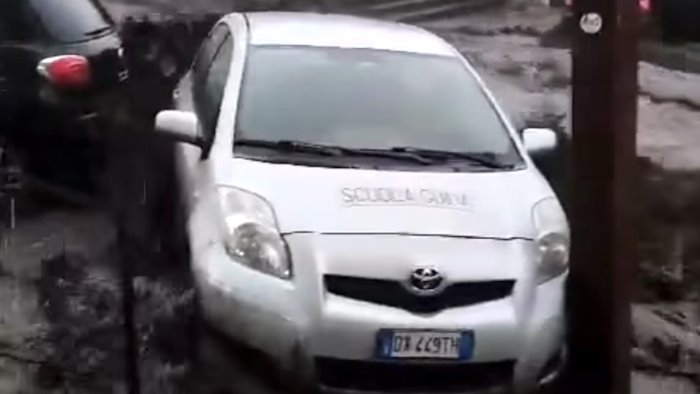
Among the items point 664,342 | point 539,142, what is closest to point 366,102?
point 539,142

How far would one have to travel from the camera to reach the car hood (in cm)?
579

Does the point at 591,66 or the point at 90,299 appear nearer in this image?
the point at 591,66

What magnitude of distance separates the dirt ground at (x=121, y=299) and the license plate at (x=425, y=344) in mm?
511

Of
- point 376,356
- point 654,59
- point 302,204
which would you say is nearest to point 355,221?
point 302,204

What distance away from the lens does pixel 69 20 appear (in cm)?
862

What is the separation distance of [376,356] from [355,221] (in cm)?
63

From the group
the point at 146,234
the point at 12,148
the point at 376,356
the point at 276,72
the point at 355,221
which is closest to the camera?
the point at 376,356

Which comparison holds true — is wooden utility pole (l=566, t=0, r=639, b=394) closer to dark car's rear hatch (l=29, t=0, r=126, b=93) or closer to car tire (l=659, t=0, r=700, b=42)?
dark car's rear hatch (l=29, t=0, r=126, b=93)

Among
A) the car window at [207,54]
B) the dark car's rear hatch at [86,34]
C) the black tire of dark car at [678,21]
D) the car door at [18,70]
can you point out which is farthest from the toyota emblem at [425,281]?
the black tire of dark car at [678,21]

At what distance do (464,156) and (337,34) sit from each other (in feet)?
4.17

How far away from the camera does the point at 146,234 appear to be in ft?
25.7

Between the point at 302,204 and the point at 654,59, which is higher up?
the point at 302,204

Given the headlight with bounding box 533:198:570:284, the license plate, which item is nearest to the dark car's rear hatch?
the headlight with bounding box 533:198:570:284

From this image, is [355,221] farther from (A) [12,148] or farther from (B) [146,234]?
(A) [12,148]
